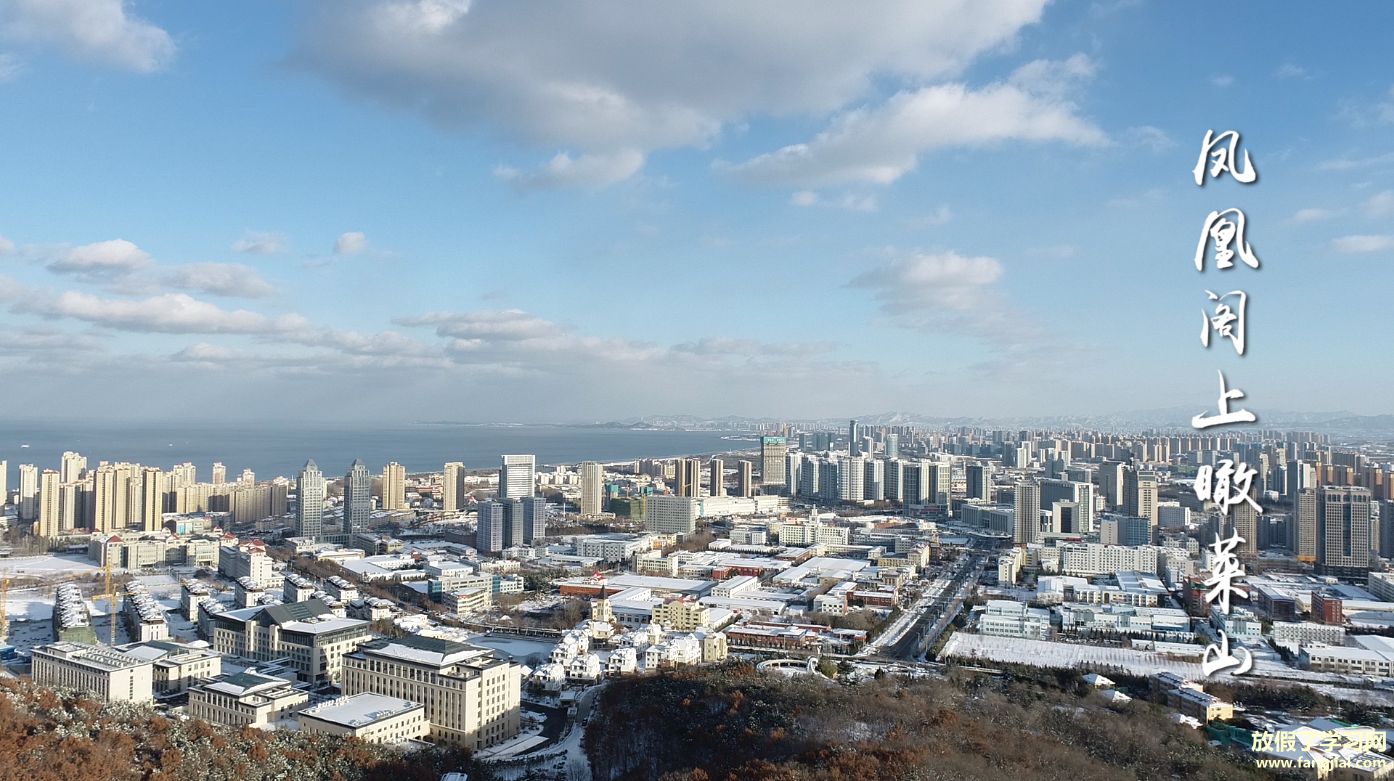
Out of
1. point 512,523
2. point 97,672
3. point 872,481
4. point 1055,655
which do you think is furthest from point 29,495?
point 1055,655

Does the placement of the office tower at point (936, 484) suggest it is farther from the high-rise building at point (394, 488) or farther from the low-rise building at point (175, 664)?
the low-rise building at point (175, 664)

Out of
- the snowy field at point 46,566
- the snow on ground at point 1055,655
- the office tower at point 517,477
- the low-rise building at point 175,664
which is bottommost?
the snowy field at point 46,566

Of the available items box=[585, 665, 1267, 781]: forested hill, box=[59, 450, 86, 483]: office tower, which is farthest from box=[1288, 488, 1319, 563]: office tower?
box=[59, 450, 86, 483]: office tower

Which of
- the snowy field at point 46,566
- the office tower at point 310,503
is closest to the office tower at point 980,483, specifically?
the office tower at point 310,503

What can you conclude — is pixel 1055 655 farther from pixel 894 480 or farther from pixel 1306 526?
pixel 894 480

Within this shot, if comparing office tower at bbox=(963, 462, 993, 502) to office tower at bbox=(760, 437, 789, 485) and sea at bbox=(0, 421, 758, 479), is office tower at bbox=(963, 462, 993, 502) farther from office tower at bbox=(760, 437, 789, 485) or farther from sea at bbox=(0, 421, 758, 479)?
sea at bbox=(0, 421, 758, 479)

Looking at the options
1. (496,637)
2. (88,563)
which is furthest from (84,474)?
(496,637)
